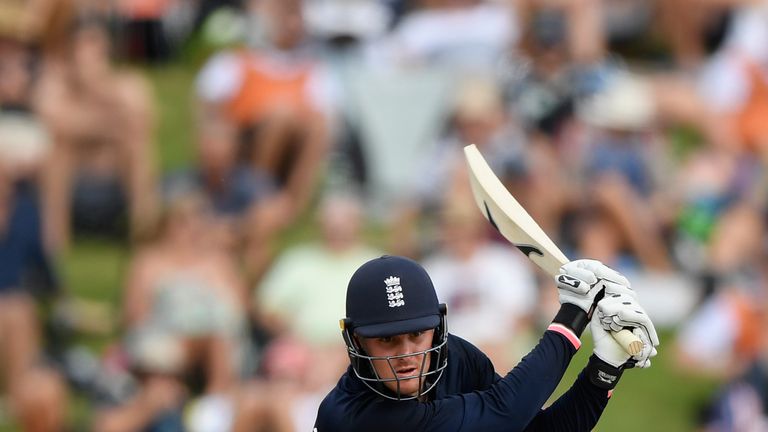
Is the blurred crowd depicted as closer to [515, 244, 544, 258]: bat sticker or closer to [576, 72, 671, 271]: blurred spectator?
[576, 72, 671, 271]: blurred spectator

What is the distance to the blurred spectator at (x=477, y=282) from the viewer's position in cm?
872

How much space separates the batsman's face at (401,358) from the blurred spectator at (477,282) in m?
4.36

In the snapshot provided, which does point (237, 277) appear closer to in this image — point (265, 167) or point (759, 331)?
point (265, 167)

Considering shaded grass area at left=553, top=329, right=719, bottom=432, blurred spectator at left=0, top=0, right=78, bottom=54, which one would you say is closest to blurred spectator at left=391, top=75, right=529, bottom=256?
shaded grass area at left=553, top=329, right=719, bottom=432

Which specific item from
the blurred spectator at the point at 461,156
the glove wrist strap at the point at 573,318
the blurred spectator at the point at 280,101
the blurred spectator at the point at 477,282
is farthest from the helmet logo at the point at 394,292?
the blurred spectator at the point at 280,101

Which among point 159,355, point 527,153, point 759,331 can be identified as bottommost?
point 759,331

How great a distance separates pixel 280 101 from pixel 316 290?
2.01 meters

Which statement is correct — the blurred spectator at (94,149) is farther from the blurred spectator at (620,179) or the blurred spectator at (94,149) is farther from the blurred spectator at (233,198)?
the blurred spectator at (620,179)

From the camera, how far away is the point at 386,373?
4.22 meters

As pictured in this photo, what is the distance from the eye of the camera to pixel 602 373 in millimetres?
4297

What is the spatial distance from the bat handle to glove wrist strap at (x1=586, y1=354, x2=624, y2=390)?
0.30ft

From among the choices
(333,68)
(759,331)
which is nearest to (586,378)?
(759,331)

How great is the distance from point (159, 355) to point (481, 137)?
2.98 meters

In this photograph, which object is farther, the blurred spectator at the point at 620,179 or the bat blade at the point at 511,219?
the blurred spectator at the point at 620,179
